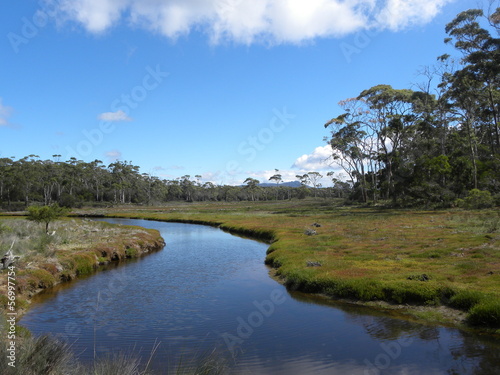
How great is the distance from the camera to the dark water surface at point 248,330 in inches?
423

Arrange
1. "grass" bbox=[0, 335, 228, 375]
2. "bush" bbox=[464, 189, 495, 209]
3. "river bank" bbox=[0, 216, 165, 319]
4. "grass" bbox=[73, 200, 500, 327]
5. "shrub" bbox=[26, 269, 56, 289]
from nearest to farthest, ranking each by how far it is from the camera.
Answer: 1. "grass" bbox=[0, 335, 228, 375]
2. "grass" bbox=[73, 200, 500, 327]
3. "river bank" bbox=[0, 216, 165, 319]
4. "shrub" bbox=[26, 269, 56, 289]
5. "bush" bbox=[464, 189, 495, 209]

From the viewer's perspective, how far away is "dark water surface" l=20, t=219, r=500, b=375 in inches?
423

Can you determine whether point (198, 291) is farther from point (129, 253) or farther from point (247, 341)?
point (129, 253)

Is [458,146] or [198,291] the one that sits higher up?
[458,146]

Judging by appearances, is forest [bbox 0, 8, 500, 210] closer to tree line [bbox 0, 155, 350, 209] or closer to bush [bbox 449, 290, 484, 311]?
tree line [bbox 0, 155, 350, 209]

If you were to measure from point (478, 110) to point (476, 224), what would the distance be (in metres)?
45.5

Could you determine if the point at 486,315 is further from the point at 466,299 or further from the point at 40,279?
the point at 40,279

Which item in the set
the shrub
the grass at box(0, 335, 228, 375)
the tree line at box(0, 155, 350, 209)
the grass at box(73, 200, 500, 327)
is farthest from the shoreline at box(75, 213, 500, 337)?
the tree line at box(0, 155, 350, 209)

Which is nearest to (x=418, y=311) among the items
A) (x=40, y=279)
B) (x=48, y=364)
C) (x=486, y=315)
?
(x=486, y=315)

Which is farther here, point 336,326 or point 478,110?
point 478,110

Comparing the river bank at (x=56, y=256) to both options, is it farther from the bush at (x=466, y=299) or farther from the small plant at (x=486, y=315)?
the bush at (x=466, y=299)

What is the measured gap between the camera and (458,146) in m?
75.6

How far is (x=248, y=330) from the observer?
13.8 meters

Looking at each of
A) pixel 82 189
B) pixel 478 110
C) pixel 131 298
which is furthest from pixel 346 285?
pixel 82 189
